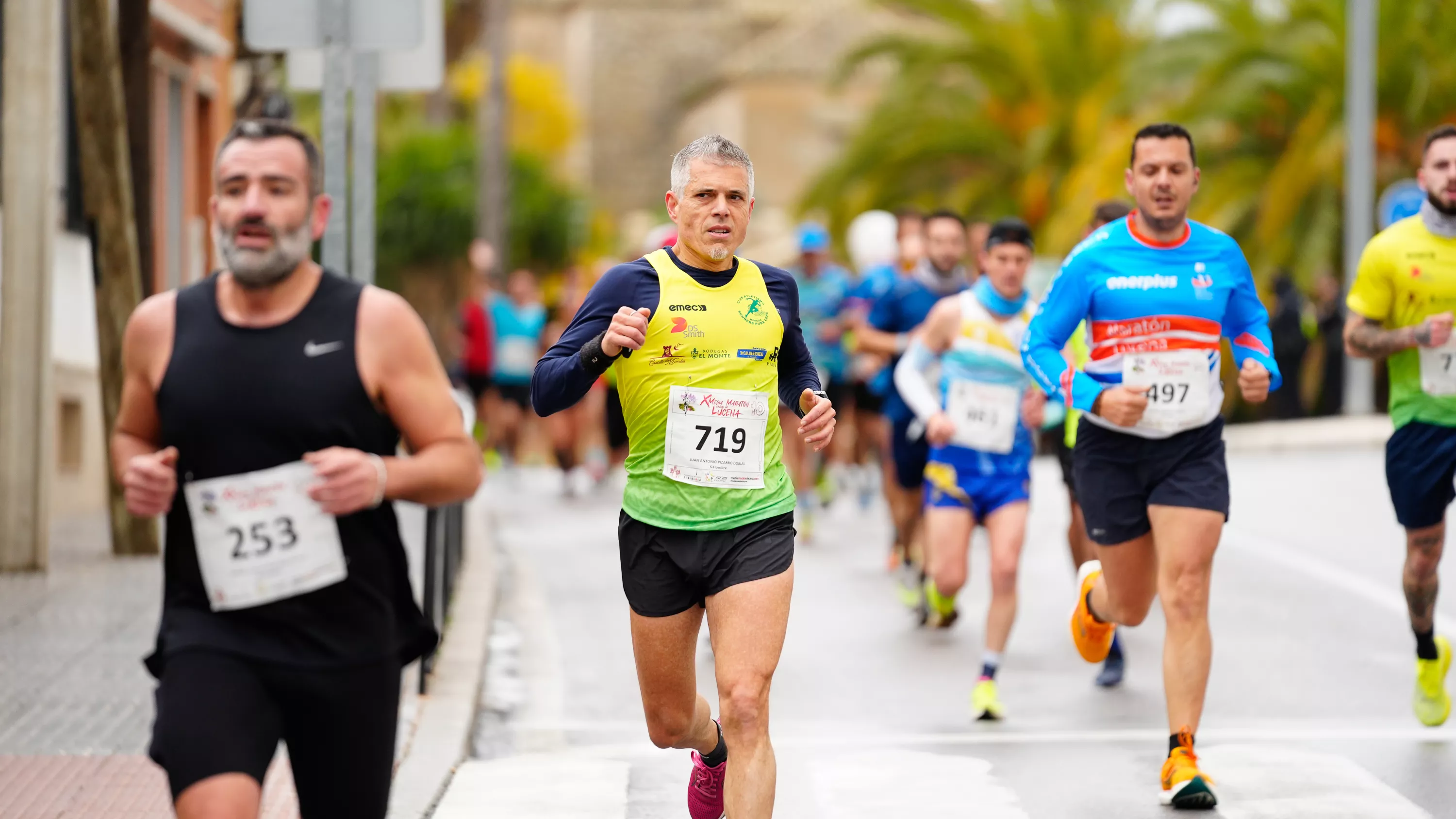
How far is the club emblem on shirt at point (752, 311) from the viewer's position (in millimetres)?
5988

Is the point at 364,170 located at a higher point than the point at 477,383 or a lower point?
higher

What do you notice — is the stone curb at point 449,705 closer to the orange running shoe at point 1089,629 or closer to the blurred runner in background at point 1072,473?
the orange running shoe at point 1089,629

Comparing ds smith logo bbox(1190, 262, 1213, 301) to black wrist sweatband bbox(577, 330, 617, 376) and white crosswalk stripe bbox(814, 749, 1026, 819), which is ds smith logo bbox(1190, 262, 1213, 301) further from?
black wrist sweatband bbox(577, 330, 617, 376)

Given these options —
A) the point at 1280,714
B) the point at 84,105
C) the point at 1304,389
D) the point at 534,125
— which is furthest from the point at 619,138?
the point at 1280,714

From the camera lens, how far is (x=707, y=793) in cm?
636

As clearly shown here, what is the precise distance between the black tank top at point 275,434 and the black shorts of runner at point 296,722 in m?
0.04

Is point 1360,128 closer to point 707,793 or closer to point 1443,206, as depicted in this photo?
point 1443,206

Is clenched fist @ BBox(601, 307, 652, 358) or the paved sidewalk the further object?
the paved sidewalk

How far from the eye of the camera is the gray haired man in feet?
19.3

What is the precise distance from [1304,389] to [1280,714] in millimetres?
21084

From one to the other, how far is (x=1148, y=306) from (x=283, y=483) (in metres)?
3.81

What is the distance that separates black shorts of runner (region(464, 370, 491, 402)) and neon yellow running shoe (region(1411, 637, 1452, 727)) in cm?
1640

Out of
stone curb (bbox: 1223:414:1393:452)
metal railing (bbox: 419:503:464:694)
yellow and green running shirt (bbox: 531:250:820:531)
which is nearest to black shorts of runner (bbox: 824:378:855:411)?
stone curb (bbox: 1223:414:1393:452)

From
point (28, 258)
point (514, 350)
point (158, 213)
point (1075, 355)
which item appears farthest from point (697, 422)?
point (514, 350)
